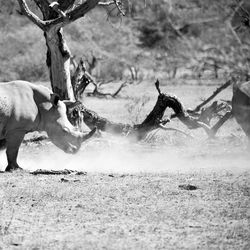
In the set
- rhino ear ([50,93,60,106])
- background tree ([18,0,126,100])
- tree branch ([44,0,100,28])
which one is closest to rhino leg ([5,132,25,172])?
rhino ear ([50,93,60,106])

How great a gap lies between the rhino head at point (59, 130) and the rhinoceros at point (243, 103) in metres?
3.41

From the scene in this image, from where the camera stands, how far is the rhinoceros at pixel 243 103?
13148 millimetres

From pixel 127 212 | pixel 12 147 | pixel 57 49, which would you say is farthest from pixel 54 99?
pixel 127 212

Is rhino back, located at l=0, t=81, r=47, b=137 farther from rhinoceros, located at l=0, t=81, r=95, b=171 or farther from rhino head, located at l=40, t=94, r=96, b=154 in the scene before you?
rhino head, located at l=40, t=94, r=96, b=154

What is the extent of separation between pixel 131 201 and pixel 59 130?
336cm

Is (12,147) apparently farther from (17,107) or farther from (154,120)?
(154,120)

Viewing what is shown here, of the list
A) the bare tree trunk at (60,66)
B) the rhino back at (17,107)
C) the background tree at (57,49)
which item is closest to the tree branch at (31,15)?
the background tree at (57,49)

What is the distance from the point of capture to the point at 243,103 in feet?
43.3

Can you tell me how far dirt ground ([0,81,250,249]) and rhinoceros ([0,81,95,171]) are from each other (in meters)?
0.59

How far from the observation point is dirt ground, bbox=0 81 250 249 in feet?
22.2

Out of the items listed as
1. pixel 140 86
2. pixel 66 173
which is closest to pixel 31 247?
pixel 66 173

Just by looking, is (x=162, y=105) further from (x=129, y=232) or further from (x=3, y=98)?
(x=129, y=232)

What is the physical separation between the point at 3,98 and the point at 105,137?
4.33m

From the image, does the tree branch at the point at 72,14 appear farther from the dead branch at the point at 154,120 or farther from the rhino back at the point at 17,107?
the rhino back at the point at 17,107
